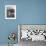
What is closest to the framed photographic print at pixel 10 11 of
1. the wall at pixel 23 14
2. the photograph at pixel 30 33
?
the wall at pixel 23 14

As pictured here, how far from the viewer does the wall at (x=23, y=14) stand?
388 cm

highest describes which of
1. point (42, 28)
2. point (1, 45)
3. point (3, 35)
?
point (42, 28)

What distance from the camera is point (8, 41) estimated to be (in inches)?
151

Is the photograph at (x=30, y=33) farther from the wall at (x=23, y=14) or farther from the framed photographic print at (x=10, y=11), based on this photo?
the framed photographic print at (x=10, y=11)

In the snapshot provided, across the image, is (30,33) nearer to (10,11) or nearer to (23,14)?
(23,14)

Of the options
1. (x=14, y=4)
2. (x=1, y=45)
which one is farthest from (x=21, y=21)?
(x=1, y=45)

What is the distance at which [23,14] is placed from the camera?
3891mm

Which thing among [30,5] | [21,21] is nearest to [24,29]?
[21,21]

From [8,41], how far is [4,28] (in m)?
0.43

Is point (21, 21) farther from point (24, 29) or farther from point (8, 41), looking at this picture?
point (8, 41)

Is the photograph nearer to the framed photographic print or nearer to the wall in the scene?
the wall

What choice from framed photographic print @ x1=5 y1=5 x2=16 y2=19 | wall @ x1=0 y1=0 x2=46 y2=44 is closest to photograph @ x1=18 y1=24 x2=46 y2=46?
wall @ x1=0 y1=0 x2=46 y2=44

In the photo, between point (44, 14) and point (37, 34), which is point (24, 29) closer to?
point (37, 34)

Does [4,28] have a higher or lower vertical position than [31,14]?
lower
